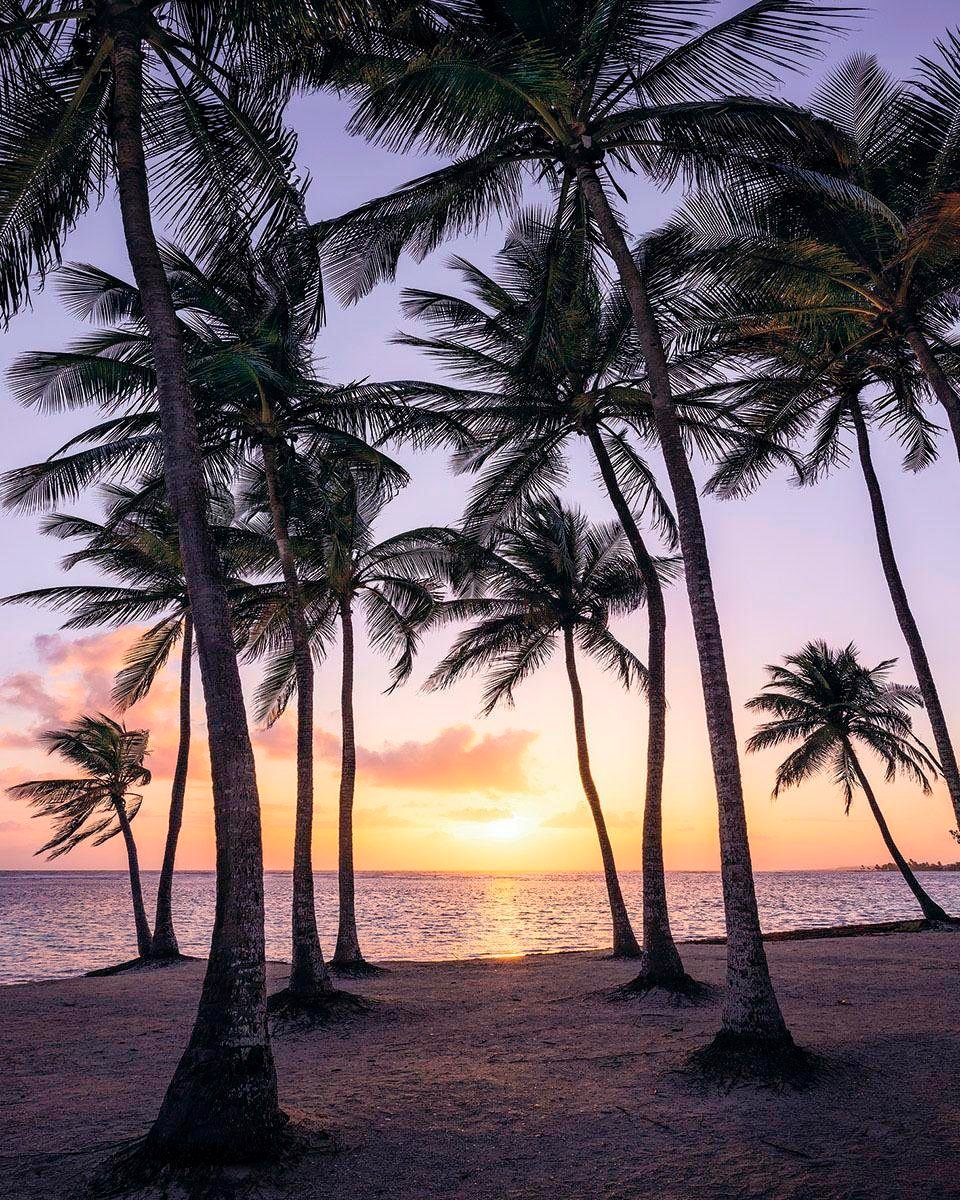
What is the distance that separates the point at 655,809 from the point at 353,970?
7.59 metres

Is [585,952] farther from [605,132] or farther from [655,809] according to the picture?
[605,132]

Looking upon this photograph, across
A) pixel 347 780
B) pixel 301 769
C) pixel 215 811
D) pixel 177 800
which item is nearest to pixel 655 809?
pixel 301 769

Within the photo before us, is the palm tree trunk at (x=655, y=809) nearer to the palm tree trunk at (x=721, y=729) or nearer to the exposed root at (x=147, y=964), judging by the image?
the palm tree trunk at (x=721, y=729)

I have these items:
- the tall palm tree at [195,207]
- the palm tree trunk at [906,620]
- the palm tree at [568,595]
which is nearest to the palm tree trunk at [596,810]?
the palm tree at [568,595]

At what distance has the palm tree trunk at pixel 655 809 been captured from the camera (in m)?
12.6

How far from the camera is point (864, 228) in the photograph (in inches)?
428

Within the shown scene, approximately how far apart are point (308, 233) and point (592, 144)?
11.1 ft

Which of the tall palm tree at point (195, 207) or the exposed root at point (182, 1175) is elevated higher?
the tall palm tree at point (195, 207)

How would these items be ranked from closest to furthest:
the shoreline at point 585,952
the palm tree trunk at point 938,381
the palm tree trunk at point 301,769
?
the palm tree trunk at point 938,381, the palm tree trunk at point 301,769, the shoreline at point 585,952

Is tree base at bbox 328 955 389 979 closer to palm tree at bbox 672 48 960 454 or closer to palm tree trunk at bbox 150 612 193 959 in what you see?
palm tree trunk at bbox 150 612 193 959

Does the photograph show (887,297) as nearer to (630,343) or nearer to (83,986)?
(630,343)

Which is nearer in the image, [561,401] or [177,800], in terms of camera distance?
[561,401]

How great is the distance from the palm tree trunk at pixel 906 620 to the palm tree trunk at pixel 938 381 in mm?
3671

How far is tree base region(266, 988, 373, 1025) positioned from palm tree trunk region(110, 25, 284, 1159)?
6114 mm
